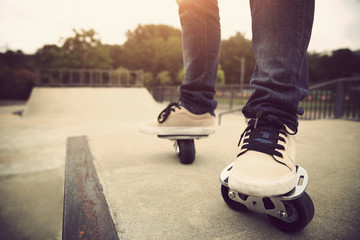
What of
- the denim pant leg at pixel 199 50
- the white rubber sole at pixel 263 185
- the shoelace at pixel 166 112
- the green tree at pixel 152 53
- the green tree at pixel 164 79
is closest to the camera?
the white rubber sole at pixel 263 185

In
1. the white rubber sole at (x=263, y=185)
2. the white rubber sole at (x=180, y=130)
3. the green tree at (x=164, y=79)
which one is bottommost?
the white rubber sole at (x=263, y=185)

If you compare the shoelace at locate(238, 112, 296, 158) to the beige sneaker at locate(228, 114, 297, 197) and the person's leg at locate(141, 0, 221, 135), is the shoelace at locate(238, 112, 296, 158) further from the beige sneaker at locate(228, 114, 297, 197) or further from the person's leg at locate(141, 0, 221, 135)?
the person's leg at locate(141, 0, 221, 135)

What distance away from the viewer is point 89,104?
10.5 meters

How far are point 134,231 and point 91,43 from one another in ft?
104

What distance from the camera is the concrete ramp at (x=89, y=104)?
29.5 ft

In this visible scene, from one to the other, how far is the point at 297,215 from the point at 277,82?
1.32 feet

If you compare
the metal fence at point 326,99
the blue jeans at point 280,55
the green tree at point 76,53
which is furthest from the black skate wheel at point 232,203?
the green tree at point 76,53

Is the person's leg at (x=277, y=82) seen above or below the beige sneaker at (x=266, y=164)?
above

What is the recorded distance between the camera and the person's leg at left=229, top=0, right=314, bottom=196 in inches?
27.2

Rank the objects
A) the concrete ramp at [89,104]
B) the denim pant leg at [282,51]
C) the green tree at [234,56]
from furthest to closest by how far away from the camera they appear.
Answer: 1. the green tree at [234,56]
2. the concrete ramp at [89,104]
3. the denim pant leg at [282,51]

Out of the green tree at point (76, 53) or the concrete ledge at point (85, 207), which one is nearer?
the concrete ledge at point (85, 207)

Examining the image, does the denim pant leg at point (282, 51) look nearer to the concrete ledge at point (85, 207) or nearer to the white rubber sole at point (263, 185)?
the white rubber sole at point (263, 185)

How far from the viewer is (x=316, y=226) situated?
67 cm

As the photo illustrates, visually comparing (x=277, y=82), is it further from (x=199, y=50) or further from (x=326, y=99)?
(x=326, y=99)
